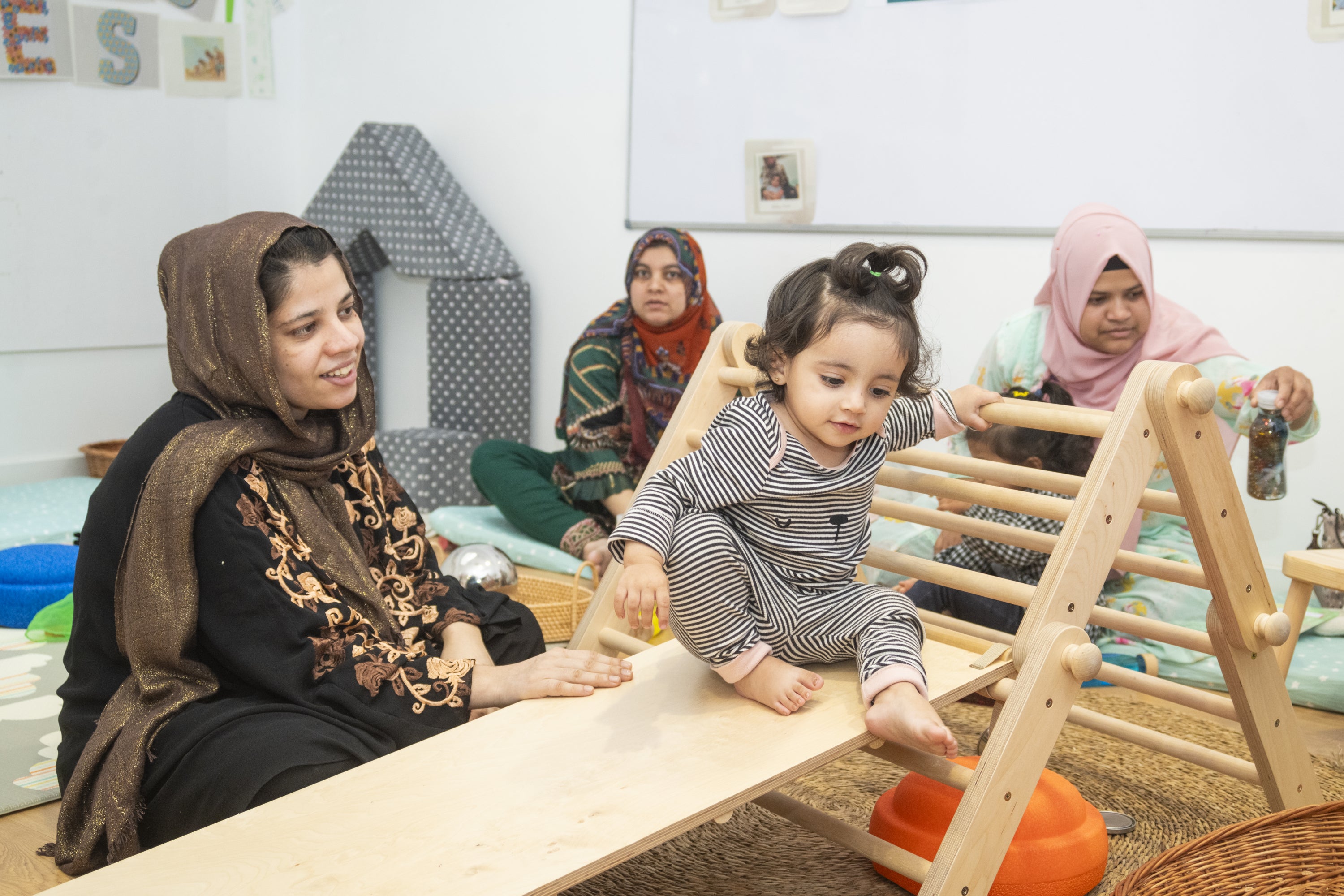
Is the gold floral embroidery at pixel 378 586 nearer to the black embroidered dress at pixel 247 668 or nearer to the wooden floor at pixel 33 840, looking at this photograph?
the black embroidered dress at pixel 247 668

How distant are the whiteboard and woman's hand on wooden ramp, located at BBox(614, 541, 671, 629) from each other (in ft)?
6.66

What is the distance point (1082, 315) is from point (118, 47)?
3.68 m

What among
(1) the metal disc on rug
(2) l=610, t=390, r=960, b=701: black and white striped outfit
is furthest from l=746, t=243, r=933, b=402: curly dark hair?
(1) the metal disc on rug

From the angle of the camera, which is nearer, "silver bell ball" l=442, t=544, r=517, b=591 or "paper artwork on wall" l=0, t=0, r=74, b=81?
"silver bell ball" l=442, t=544, r=517, b=591

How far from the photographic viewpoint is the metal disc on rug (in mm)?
1851

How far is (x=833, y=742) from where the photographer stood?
4.50ft

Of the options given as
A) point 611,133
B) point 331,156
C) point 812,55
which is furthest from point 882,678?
point 331,156

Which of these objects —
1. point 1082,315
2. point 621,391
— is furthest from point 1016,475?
point 621,391

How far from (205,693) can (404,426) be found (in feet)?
10.8

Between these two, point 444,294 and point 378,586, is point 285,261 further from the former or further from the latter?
point 444,294

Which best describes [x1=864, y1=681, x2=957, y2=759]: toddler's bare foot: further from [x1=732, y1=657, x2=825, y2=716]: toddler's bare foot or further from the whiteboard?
the whiteboard

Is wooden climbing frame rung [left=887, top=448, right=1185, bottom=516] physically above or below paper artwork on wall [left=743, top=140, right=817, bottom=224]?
below

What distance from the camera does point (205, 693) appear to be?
1510mm

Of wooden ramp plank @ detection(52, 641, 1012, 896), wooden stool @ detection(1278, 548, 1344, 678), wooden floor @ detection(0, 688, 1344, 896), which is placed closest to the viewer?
wooden ramp plank @ detection(52, 641, 1012, 896)
